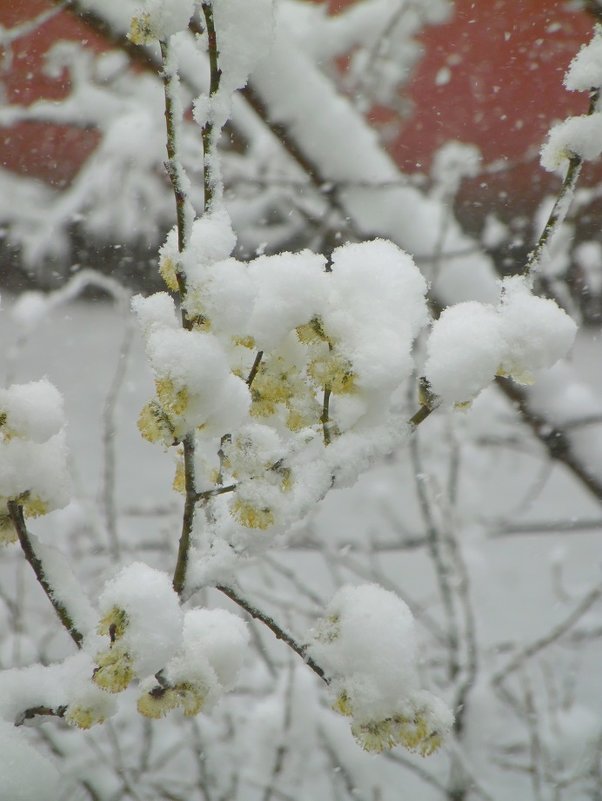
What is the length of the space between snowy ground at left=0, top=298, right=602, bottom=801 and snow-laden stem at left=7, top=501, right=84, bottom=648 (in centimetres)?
117

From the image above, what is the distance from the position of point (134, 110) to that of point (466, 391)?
281cm

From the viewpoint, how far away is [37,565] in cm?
Result: 53

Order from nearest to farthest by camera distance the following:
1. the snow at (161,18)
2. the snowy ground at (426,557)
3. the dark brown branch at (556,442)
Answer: the snow at (161,18) → the dark brown branch at (556,442) → the snowy ground at (426,557)

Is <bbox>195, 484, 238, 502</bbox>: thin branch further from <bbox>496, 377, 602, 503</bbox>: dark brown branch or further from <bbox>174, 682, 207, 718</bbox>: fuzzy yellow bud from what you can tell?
Result: <bbox>496, 377, 602, 503</bbox>: dark brown branch

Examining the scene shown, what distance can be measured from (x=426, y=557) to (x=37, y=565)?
3227 millimetres

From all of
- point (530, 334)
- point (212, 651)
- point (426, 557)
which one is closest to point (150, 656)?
point (212, 651)

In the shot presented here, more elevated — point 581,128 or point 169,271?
point 581,128

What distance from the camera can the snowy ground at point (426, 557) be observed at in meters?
1.96

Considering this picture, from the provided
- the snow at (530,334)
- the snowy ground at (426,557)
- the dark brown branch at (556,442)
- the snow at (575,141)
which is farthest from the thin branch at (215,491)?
the snowy ground at (426,557)

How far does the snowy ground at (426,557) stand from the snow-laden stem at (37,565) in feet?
3.84

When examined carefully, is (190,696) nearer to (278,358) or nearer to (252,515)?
(252,515)

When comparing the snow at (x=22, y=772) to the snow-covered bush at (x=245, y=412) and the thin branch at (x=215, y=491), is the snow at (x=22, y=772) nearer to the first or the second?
the snow-covered bush at (x=245, y=412)

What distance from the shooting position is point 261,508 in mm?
459

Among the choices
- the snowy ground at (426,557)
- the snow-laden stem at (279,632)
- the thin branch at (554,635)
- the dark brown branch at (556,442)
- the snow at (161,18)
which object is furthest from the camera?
the snowy ground at (426,557)
